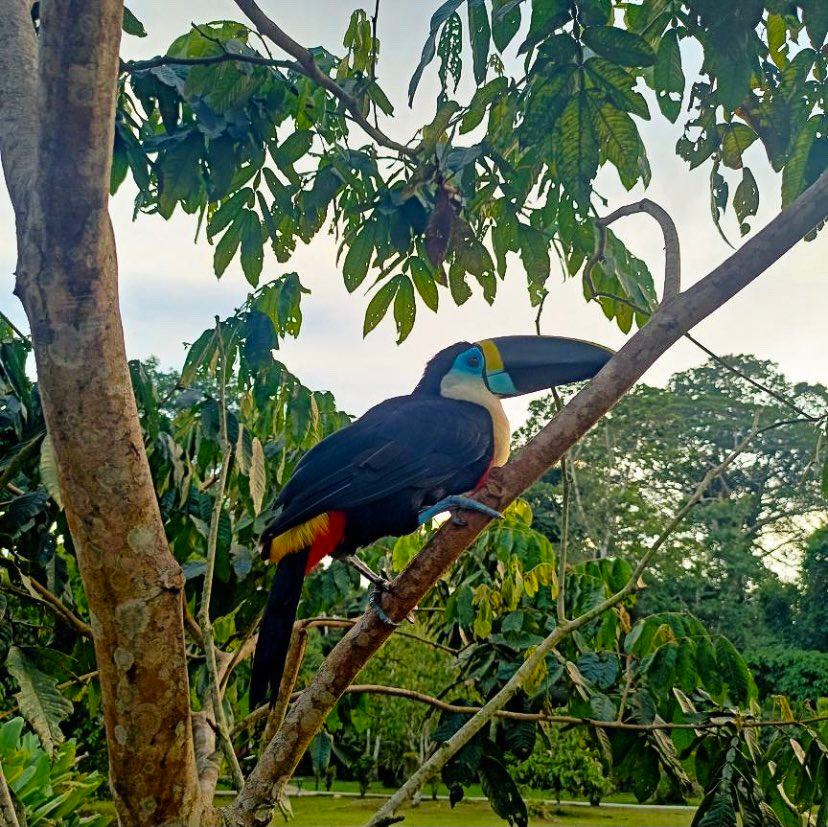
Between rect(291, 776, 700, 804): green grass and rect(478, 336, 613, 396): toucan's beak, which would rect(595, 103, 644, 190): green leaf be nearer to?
rect(478, 336, 613, 396): toucan's beak

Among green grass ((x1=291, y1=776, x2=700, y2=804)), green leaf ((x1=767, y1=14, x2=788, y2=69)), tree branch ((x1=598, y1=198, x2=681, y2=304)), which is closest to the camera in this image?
tree branch ((x1=598, y1=198, x2=681, y2=304))

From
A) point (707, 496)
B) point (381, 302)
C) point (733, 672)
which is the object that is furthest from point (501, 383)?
point (707, 496)

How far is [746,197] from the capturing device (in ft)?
5.73

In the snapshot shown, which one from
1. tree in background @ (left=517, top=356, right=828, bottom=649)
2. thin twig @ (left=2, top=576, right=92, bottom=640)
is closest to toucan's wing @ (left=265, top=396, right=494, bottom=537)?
thin twig @ (left=2, top=576, right=92, bottom=640)

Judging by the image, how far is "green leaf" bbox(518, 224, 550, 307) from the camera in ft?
5.52

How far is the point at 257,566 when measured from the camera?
9.55ft

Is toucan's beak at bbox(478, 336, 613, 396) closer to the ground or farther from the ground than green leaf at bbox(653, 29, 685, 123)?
closer to the ground

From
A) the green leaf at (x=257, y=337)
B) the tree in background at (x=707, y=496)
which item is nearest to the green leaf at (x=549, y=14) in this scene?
the green leaf at (x=257, y=337)

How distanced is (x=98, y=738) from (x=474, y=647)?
21.4 feet

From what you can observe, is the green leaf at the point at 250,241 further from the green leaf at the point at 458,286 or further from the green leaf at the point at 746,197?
the green leaf at the point at 746,197

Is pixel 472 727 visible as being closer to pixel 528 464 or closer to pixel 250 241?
pixel 528 464

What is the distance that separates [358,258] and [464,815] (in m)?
10.5

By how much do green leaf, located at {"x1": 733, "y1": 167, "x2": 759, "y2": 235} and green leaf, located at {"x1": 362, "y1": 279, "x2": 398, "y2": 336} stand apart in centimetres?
72

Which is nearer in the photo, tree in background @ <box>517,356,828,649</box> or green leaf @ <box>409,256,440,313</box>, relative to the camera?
green leaf @ <box>409,256,440,313</box>
